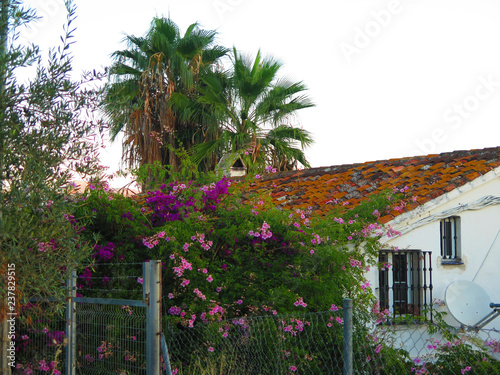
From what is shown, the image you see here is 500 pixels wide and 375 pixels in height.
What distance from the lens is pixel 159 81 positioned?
18078mm

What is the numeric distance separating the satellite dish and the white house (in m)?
0.03

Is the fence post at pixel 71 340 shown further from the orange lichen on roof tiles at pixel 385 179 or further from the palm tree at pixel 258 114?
the palm tree at pixel 258 114

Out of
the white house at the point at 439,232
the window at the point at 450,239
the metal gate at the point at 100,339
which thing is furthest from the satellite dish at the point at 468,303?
the metal gate at the point at 100,339

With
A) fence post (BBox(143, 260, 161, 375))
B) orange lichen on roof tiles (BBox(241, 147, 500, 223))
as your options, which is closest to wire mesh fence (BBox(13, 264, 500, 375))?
fence post (BBox(143, 260, 161, 375))

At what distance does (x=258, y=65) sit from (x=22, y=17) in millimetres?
12608

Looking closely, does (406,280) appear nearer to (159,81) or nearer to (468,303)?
(468,303)

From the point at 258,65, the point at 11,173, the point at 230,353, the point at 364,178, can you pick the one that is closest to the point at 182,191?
the point at 230,353

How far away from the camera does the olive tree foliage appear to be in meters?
4.24

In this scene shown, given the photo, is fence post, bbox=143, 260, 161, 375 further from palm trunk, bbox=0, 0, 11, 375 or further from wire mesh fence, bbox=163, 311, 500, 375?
wire mesh fence, bbox=163, 311, 500, 375

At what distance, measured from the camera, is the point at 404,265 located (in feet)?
32.3

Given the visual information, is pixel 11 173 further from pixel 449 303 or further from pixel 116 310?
pixel 449 303

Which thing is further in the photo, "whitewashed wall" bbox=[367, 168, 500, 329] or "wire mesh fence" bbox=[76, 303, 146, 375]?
"whitewashed wall" bbox=[367, 168, 500, 329]

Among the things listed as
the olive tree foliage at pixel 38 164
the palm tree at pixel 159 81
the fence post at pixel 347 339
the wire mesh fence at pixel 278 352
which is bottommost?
the wire mesh fence at pixel 278 352

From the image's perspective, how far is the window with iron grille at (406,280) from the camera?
9.60 metres
